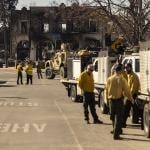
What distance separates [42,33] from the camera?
387ft

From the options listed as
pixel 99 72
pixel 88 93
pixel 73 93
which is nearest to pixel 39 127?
pixel 88 93

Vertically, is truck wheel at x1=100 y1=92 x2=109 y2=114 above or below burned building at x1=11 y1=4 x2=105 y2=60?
below

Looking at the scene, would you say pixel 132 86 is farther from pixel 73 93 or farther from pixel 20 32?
pixel 20 32

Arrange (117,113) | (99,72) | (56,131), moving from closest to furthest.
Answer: (117,113) < (56,131) < (99,72)

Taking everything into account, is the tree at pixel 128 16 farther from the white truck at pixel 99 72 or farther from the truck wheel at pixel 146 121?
the truck wheel at pixel 146 121

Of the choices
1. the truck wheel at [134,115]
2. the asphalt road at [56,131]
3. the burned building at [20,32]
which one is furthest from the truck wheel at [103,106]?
the burned building at [20,32]

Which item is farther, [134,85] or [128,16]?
[128,16]

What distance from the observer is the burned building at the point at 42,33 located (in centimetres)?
11506

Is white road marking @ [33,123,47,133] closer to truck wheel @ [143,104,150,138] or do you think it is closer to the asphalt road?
the asphalt road

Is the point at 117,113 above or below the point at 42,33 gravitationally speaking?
below

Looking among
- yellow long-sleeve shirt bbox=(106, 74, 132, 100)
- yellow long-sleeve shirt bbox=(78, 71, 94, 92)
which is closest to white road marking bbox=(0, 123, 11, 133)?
yellow long-sleeve shirt bbox=(78, 71, 94, 92)

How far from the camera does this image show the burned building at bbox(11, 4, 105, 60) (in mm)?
115062

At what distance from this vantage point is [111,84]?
17656 mm

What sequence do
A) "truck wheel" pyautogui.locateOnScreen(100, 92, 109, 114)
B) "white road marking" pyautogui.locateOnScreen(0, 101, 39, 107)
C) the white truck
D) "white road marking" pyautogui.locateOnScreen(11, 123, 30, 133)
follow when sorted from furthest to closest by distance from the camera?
Result: "white road marking" pyautogui.locateOnScreen(0, 101, 39, 107), "truck wheel" pyautogui.locateOnScreen(100, 92, 109, 114), the white truck, "white road marking" pyautogui.locateOnScreen(11, 123, 30, 133)
